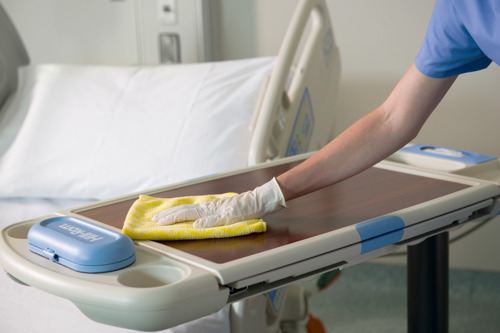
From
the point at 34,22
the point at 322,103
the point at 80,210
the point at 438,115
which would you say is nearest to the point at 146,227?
the point at 80,210

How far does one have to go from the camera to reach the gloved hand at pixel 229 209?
4.37 ft

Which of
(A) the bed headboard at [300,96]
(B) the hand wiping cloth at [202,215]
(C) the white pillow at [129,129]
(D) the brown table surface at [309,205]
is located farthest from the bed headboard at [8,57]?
(B) the hand wiping cloth at [202,215]

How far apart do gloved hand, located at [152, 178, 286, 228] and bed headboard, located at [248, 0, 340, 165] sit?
0.57 metres

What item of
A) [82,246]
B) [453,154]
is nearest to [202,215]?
[82,246]

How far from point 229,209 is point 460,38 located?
22.1 inches

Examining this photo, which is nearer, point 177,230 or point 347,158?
point 177,230

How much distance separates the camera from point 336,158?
1458 millimetres

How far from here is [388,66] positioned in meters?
2.93

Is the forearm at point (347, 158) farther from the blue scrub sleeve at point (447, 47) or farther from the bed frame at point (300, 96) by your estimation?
the bed frame at point (300, 96)

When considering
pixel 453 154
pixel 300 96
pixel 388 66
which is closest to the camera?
pixel 453 154

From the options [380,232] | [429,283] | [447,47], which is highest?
[447,47]

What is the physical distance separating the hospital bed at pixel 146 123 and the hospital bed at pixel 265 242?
0.36 metres

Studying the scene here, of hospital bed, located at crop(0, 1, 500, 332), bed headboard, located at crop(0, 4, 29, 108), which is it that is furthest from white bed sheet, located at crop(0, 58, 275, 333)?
hospital bed, located at crop(0, 1, 500, 332)

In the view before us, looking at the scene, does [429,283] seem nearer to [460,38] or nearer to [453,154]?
[453,154]
